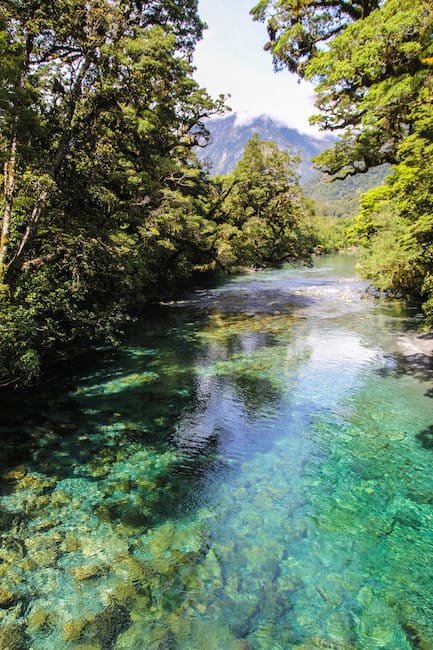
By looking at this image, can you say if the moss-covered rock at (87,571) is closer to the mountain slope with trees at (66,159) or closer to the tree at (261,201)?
the mountain slope with trees at (66,159)

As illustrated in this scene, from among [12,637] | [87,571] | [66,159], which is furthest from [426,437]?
[66,159]

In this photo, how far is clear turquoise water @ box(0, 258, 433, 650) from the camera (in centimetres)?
500

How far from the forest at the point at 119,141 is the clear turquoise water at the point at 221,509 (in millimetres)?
2566

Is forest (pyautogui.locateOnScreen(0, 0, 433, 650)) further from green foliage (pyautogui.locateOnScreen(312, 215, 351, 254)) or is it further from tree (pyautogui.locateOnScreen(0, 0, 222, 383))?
green foliage (pyautogui.locateOnScreen(312, 215, 351, 254))

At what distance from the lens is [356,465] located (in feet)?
27.4

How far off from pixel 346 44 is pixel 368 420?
542 inches

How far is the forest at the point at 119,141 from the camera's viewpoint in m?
10.0

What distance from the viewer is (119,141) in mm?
14727

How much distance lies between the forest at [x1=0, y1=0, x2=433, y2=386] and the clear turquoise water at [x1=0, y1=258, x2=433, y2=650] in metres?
2.57

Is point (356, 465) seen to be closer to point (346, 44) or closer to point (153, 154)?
point (346, 44)

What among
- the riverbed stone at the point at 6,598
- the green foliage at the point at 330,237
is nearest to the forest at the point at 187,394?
the riverbed stone at the point at 6,598

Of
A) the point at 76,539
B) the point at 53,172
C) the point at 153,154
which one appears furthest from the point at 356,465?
the point at 153,154

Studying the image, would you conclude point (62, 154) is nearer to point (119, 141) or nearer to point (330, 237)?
point (119, 141)

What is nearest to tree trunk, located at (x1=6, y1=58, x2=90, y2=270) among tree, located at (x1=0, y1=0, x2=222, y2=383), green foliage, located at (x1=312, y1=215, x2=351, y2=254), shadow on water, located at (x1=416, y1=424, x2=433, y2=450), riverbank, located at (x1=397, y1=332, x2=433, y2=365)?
tree, located at (x1=0, y1=0, x2=222, y2=383)
